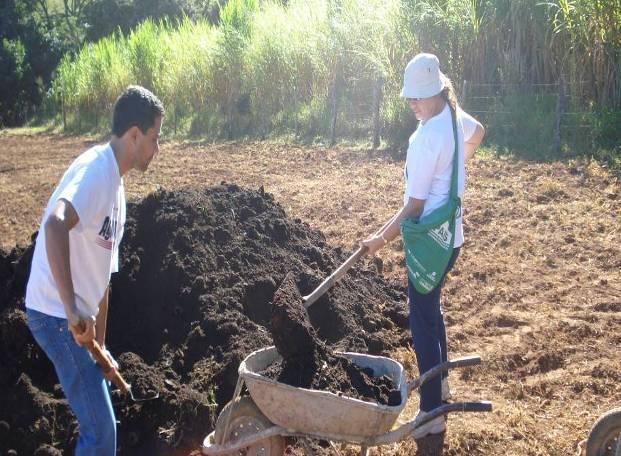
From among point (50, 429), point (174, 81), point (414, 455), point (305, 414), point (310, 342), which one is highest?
point (174, 81)

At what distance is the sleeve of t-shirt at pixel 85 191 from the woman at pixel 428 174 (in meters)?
1.70

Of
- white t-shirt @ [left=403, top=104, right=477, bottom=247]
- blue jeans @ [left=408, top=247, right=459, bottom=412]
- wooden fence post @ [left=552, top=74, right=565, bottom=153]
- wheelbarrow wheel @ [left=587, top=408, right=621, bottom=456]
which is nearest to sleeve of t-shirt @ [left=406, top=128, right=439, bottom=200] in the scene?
white t-shirt @ [left=403, top=104, right=477, bottom=247]

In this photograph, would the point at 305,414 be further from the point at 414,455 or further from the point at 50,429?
the point at 50,429

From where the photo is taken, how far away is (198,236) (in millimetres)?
6195

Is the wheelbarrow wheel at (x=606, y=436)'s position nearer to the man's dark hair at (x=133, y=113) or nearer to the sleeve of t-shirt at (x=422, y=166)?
the sleeve of t-shirt at (x=422, y=166)

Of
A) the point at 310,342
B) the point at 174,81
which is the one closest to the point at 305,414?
the point at 310,342

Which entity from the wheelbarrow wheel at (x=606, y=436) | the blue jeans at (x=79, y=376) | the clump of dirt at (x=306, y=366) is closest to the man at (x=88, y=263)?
the blue jeans at (x=79, y=376)

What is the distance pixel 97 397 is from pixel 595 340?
4.18 metres

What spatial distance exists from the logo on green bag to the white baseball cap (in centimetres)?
72

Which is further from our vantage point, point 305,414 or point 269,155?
point 269,155

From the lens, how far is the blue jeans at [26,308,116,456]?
306cm

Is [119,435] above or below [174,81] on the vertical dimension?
below

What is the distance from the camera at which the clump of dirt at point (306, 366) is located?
3828 millimetres

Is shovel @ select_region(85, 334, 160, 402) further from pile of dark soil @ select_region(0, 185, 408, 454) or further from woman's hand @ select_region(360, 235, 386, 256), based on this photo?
woman's hand @ select_region(360, 235, 386, 256)
